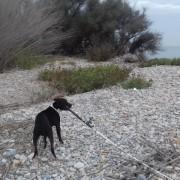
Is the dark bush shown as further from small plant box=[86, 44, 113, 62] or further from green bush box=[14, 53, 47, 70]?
green bush box=[14, 53, 47, 70]

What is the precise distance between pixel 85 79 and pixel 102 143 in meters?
3.54

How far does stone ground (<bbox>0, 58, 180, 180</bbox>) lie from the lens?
4145 millimetres

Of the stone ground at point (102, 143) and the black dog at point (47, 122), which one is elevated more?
the black dog at point (47, 122)

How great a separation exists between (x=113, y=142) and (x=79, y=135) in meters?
0.36

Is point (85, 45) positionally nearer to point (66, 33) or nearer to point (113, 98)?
point (66, 33)

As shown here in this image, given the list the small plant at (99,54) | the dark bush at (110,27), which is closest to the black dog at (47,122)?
the small plant at (99,54)

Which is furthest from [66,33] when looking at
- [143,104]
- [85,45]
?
[143,104]

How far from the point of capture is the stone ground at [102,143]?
13.6ft

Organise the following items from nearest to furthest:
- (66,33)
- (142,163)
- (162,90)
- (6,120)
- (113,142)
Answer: (142,163), (113,142), (6,120), (162,90), (66,33)

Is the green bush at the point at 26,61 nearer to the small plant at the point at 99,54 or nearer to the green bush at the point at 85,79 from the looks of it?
the green bush at the point at 85,79

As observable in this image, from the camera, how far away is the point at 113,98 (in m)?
6.64

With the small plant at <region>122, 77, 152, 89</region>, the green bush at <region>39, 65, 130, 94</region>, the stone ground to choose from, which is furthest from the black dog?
the green bush at <region>39, 65, 130, 94</region>

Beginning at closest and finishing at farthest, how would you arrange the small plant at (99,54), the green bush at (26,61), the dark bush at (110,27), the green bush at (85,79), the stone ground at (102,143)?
the stone ground at (102,143) → the green bush at (85,79) → the green bush at (26,61) → the small plant at (99,54) → the dark bush at (110,27)

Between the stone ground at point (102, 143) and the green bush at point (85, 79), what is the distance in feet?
4.79
